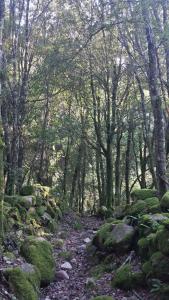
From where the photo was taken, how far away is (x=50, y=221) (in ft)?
40.7

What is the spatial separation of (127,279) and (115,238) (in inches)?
67.3

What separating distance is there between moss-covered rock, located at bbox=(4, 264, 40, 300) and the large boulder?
2307 mm

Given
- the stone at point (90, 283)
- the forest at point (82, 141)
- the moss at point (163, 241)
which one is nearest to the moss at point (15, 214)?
the forest at point (82, 141)

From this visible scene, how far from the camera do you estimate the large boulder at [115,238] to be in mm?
8328

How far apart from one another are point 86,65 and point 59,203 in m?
7.33

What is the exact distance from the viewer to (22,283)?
20.3 feet

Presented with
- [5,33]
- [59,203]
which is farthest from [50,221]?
[5,33]

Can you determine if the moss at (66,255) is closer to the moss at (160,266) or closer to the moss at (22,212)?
the moss at (22,212)

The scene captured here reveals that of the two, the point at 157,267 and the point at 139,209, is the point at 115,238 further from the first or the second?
the point at 157,267

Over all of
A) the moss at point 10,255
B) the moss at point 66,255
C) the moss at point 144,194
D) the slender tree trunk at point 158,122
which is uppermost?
the slender tree trunk at point 158,122

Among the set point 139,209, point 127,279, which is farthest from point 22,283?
point 139,209

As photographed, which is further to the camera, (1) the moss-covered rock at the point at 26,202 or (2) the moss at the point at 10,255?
(1) the moss-covered rock at the point at 26,202

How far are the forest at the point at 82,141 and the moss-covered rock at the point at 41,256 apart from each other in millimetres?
29

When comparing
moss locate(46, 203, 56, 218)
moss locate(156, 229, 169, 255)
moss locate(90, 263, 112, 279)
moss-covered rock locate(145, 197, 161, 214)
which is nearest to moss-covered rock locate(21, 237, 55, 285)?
moss locate(90, 263, 112, 279)
